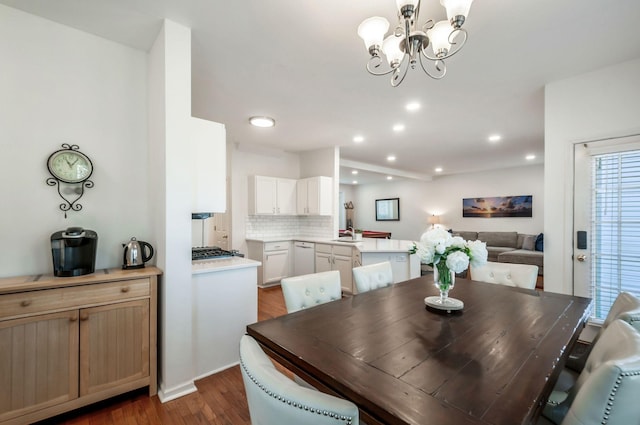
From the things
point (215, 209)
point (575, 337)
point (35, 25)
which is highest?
point (35, 25)

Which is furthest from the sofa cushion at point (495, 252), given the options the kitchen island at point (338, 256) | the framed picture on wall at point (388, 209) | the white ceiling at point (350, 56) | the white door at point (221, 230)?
the white door at point (221, 230)

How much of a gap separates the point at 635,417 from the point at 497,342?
448 millimetres

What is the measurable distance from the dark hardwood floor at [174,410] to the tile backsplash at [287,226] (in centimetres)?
337

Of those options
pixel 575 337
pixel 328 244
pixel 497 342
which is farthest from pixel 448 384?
pixel 328 244

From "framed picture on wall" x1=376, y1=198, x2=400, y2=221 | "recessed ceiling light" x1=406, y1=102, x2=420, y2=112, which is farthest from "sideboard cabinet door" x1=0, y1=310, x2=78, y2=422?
"framed picture on wall" x1=376, y1=198, x2=400, y2=221

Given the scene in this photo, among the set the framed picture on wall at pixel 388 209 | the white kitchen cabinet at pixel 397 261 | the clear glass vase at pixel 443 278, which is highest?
the framed picture on wall at pixel 388 209

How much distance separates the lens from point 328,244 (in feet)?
15.6

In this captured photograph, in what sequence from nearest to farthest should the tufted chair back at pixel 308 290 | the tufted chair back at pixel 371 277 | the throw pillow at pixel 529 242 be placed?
the tufted chair back at pixel 308 290
the tufted chair back at pixel 371 277
the throw pillow at pixel 529 242

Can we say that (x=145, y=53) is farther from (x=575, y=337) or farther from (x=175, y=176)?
(x=575, y=337)

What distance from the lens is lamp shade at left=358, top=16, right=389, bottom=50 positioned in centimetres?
150

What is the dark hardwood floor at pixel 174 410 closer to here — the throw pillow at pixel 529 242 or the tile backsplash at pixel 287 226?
the tile backsplash at pixel 287 226

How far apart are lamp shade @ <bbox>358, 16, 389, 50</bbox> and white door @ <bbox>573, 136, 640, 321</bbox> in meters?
2.26

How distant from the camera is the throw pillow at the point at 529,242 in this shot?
6473mm

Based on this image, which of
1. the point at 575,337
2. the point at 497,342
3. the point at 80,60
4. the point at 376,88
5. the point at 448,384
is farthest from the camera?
the point at 376,88
